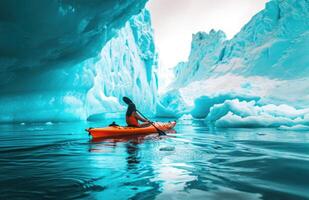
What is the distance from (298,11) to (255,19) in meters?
7.63

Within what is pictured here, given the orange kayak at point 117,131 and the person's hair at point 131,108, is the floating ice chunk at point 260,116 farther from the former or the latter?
the person's hair at point 131,108

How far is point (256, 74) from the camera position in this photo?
1383 inches

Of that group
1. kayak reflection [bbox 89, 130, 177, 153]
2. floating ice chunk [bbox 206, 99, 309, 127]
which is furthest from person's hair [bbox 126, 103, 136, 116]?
floating ice chunk [bbox 206, 99, 309, 127]

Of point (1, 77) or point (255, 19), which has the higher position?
point (255, 19)

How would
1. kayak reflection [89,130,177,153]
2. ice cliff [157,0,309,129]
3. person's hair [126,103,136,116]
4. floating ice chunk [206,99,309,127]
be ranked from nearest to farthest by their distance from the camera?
kayak reflection [89,130,177,153], person's hair [126,103,136,116], floating ice chunk [206,99,309,127], ice cliff [157,0,309,129]

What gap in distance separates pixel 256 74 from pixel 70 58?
A: 25.6 meters

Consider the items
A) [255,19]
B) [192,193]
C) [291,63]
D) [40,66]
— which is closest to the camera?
[192,193]

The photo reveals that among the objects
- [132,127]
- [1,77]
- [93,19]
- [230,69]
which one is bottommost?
[132,127]

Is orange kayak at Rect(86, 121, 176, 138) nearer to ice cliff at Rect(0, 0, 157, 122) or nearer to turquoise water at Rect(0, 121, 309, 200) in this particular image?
turquoise water at Rect(0, 121, 309, 200)

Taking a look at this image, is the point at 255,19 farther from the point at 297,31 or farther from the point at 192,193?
the point at 192,193

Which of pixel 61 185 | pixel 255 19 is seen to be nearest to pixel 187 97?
pixel 255 19

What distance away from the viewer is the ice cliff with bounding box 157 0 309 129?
1622 cm

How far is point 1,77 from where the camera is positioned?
51.4ft

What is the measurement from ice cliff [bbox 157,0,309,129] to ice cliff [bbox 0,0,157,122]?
6.32 meters
